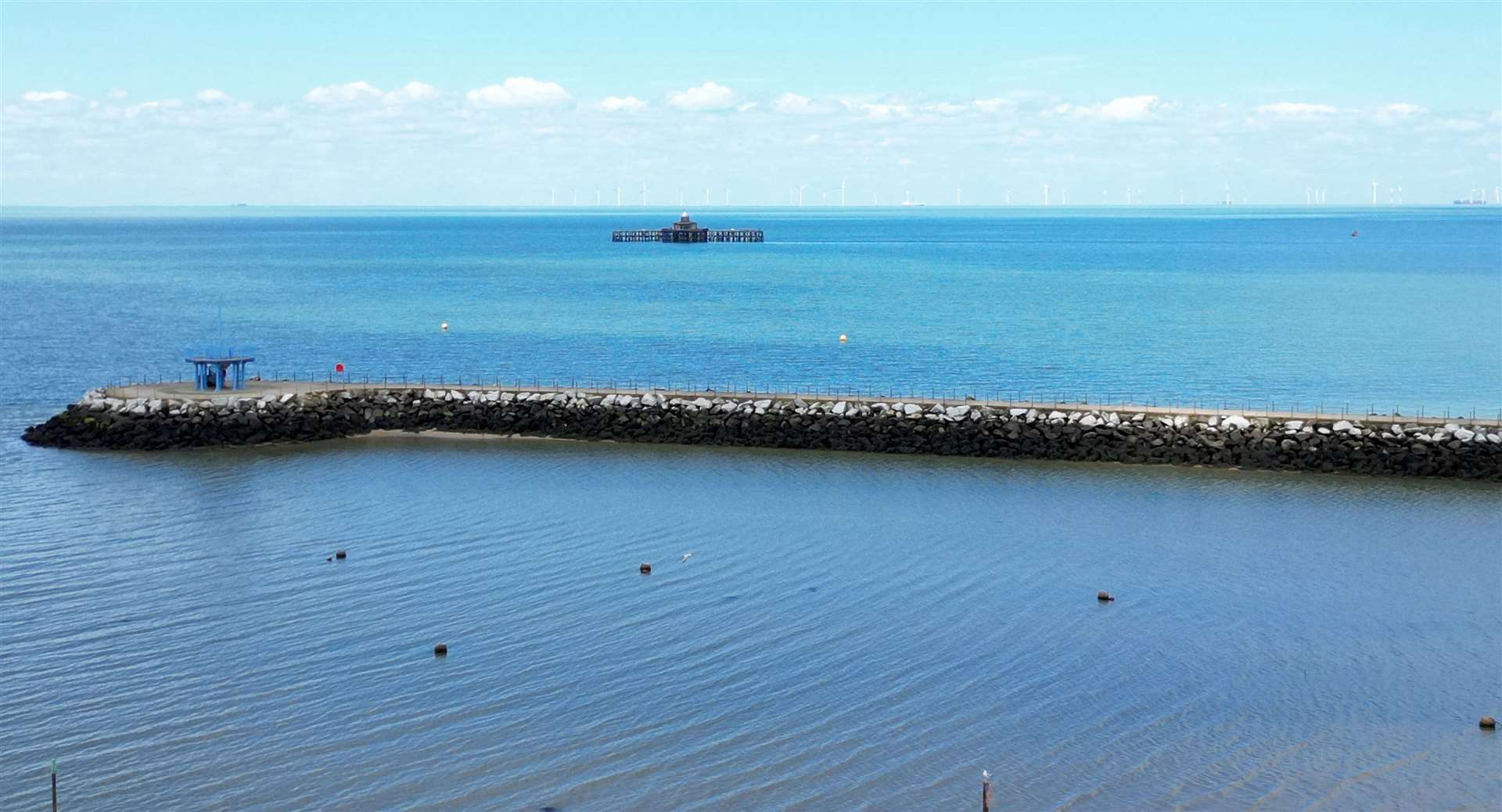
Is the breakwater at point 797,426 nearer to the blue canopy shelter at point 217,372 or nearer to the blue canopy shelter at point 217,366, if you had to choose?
the blue canopy shelter at point 217,372

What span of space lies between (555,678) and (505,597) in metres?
4.95

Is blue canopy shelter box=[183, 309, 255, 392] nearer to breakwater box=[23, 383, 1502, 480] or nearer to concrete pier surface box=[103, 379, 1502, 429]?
concrete pier surface box=[103, 379, 1502, 429]

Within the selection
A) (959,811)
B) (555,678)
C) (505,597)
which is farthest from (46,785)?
(959,811)

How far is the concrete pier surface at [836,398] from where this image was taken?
4341 centimetres

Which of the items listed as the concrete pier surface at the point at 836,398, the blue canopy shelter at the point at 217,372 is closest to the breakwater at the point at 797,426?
the concrete pier surface at the point at 836,398

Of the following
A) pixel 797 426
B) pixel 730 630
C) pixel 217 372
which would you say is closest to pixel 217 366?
pixel 217 372

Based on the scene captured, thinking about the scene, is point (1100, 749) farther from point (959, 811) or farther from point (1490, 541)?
point (1490, 541)

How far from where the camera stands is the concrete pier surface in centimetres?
4341

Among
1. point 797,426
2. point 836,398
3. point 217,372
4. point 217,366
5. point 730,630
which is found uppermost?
point 217,366

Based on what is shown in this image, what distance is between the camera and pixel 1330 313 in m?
95.2

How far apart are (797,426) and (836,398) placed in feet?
6.81

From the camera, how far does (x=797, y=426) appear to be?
46.2 meters

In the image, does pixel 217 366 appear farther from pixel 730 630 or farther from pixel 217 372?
pixel 730 630

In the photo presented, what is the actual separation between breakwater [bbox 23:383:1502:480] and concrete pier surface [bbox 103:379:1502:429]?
104 mm
